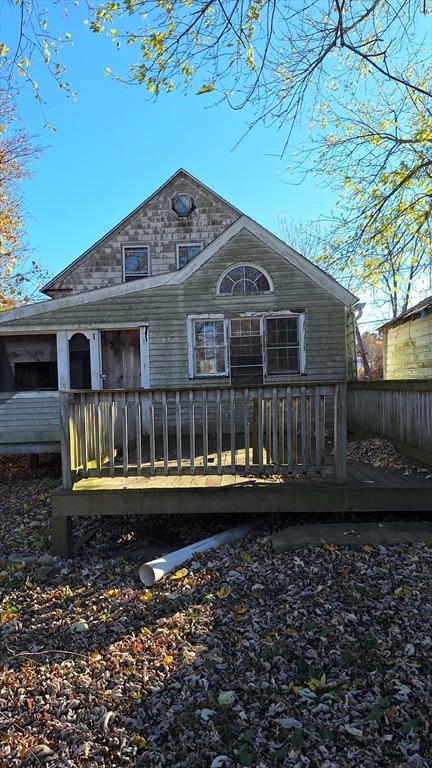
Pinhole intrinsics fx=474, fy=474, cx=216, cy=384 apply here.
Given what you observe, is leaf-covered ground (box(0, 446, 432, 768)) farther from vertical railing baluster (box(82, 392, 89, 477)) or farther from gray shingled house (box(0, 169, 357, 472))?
gray shingled house (box(0, 169, 357, 472))

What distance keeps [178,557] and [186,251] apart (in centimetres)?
1044

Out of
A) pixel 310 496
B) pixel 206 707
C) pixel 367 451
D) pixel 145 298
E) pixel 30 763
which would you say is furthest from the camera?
pixel 145 298

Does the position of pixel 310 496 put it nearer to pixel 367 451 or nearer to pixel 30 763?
pixel 367 451

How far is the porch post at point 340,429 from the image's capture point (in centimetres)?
451

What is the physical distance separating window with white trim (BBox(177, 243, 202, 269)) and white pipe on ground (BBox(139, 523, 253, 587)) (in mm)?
9548

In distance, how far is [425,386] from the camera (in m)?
5.52

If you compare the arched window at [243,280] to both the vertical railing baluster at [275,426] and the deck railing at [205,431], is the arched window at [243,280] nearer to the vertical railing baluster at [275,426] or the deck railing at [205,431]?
the deck railing at [205,431]

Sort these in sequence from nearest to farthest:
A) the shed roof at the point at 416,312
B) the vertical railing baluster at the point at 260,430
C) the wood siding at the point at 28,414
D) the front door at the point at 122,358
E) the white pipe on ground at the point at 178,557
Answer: the white pipe on ground at the point at 178,557, the vertical railing baluster at the point at 260,430, the wood siding at the point at 28,414, the shed roof at the point at 416,312, the front door at the point at 122,358

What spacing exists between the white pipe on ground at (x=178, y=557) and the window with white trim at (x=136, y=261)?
970cm

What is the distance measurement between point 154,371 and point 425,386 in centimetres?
558

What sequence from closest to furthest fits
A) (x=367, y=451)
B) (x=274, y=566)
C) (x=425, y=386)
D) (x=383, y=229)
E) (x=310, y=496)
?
(x=274, y=566) → (x=310, y=496) → (x=425, y=386) → (x=367, y=451) → (x=383, y=229)

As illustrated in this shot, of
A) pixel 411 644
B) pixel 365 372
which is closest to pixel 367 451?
pixel 411 644

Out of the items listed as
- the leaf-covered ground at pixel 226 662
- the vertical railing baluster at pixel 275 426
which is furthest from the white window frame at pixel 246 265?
the leaf-covered ground at pixel 226 662

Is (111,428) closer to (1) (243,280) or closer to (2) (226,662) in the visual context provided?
(2) (226,662)
